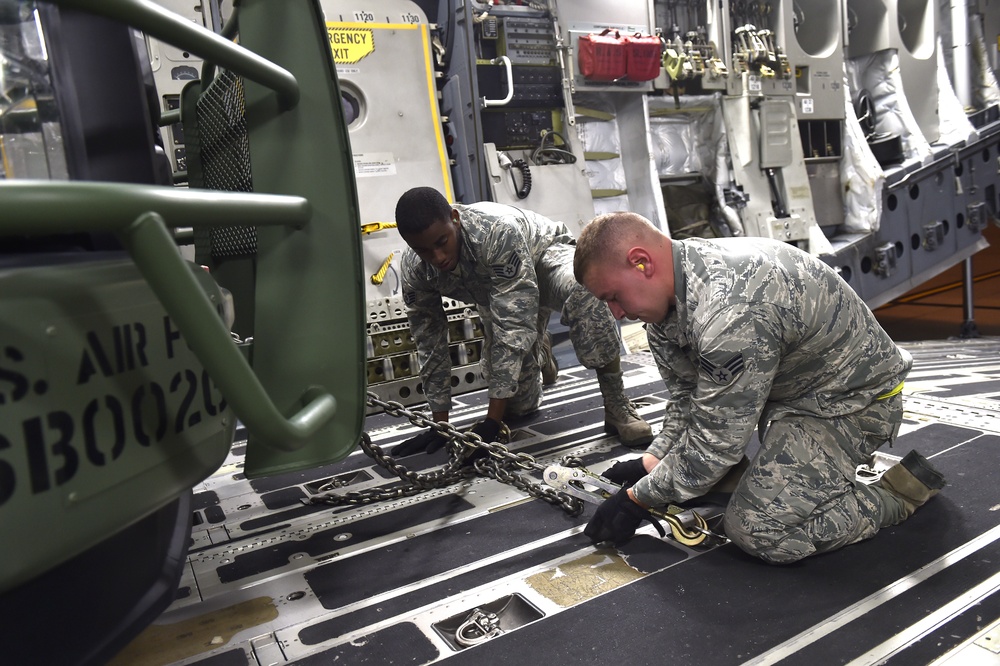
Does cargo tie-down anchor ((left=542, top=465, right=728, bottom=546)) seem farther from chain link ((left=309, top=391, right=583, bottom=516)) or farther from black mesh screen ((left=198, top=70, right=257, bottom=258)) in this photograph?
black mesh screen ((left=198, top=70, right=257, bottom=258))

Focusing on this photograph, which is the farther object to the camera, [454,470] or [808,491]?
[454,470]

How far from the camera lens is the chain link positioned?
2578 mm

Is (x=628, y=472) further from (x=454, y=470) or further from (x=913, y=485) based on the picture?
(x=913, y=485)

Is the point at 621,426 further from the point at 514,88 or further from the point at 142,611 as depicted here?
the point at 514,88

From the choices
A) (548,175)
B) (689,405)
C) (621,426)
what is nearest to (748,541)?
(689,405)

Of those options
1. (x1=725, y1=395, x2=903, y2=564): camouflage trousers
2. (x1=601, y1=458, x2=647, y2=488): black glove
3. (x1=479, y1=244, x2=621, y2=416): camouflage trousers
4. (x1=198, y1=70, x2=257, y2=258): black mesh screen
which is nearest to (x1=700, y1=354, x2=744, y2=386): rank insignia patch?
(x1=725, y1=395, x2=903, y2=564): camouflage trousers

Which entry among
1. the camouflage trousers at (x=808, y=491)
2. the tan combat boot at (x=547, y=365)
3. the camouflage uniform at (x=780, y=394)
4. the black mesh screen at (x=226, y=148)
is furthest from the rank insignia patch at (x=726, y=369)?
the tan combat boot at (x=547, y=365)

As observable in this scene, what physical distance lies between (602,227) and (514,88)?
3.98 metres

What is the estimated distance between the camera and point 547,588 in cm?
200

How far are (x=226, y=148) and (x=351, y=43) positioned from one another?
3553 mm

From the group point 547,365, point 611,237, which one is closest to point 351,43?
point 547,365

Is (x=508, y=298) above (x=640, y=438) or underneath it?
above

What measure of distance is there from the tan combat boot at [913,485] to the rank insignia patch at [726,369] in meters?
0.83

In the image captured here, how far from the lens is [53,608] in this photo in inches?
41.5
